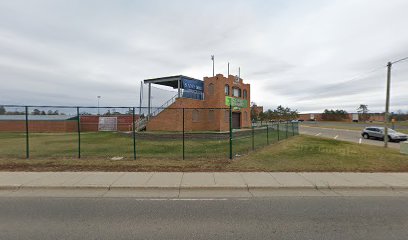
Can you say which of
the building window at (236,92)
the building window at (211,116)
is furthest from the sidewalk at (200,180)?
the building window at (236,92)

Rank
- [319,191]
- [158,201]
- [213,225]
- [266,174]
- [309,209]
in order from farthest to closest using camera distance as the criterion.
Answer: [266,174] → [319,191] → [158,201] → [309,209] → [213,225]

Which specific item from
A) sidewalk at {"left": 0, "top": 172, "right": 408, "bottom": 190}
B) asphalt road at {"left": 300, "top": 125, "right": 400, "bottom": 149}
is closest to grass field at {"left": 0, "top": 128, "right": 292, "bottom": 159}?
sidewalk at {"left": 0, "top": 172, "right": 408, "bottom": 190}

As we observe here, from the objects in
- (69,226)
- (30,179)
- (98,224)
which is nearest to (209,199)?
(98,224)

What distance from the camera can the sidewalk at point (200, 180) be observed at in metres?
6.92

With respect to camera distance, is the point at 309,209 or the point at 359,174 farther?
the point at 359,174

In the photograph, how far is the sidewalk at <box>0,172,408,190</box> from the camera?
6922mm

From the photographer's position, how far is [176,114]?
106 feet

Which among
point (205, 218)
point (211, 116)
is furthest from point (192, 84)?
point (205, 218)

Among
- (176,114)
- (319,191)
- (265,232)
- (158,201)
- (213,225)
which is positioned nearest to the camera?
(265,232)

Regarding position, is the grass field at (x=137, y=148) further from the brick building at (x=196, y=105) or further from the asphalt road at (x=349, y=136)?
the asphalt road at (x=349, y=136)

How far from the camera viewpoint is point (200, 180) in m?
7.55

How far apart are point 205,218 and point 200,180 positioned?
283 centimetres

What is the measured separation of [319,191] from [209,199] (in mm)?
3152

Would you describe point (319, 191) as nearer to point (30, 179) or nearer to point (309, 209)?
point (309, 209)
